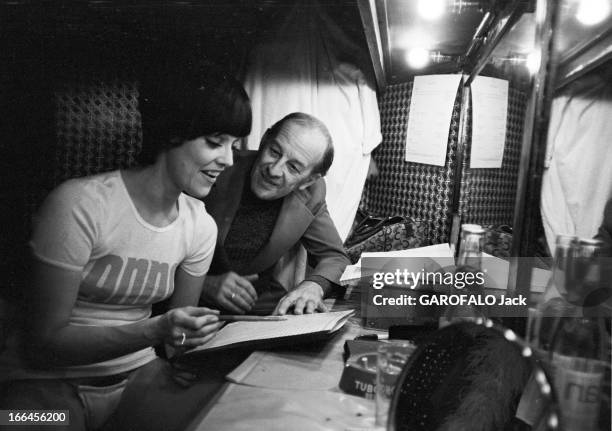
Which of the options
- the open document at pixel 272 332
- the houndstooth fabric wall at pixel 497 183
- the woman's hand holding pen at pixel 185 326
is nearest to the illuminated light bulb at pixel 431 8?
the houndstooth fabric wall at pixel 497 183

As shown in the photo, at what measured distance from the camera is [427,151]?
4.17ft

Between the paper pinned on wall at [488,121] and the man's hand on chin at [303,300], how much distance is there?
653mm

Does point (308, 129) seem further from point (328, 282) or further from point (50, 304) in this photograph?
point (50, 304)

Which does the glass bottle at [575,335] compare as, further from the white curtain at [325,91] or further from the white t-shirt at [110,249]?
the white t-shirt at [110,249]

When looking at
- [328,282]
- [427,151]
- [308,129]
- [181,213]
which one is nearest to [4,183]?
[181,213]

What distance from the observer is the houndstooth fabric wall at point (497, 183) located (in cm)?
120

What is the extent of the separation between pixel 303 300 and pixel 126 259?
1.52 feet

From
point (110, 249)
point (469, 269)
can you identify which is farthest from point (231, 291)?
point (469, 269)

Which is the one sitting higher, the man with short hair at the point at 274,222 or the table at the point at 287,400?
the man with short hair at the point at 274,222

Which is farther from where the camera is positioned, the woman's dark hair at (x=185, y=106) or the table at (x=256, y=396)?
the woman's dark hair at (x=185, y=106)

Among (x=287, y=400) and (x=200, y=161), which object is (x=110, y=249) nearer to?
(x=200, y=161)

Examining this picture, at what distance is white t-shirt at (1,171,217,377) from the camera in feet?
2.52

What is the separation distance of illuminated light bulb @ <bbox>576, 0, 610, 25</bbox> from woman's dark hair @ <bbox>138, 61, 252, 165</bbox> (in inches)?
35.6

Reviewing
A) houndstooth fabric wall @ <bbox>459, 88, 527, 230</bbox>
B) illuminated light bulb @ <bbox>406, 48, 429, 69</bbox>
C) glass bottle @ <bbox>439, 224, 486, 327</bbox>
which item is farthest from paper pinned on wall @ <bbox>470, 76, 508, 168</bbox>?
glass bottle @ <bbox>439, 224, 486, 327</bbox>
